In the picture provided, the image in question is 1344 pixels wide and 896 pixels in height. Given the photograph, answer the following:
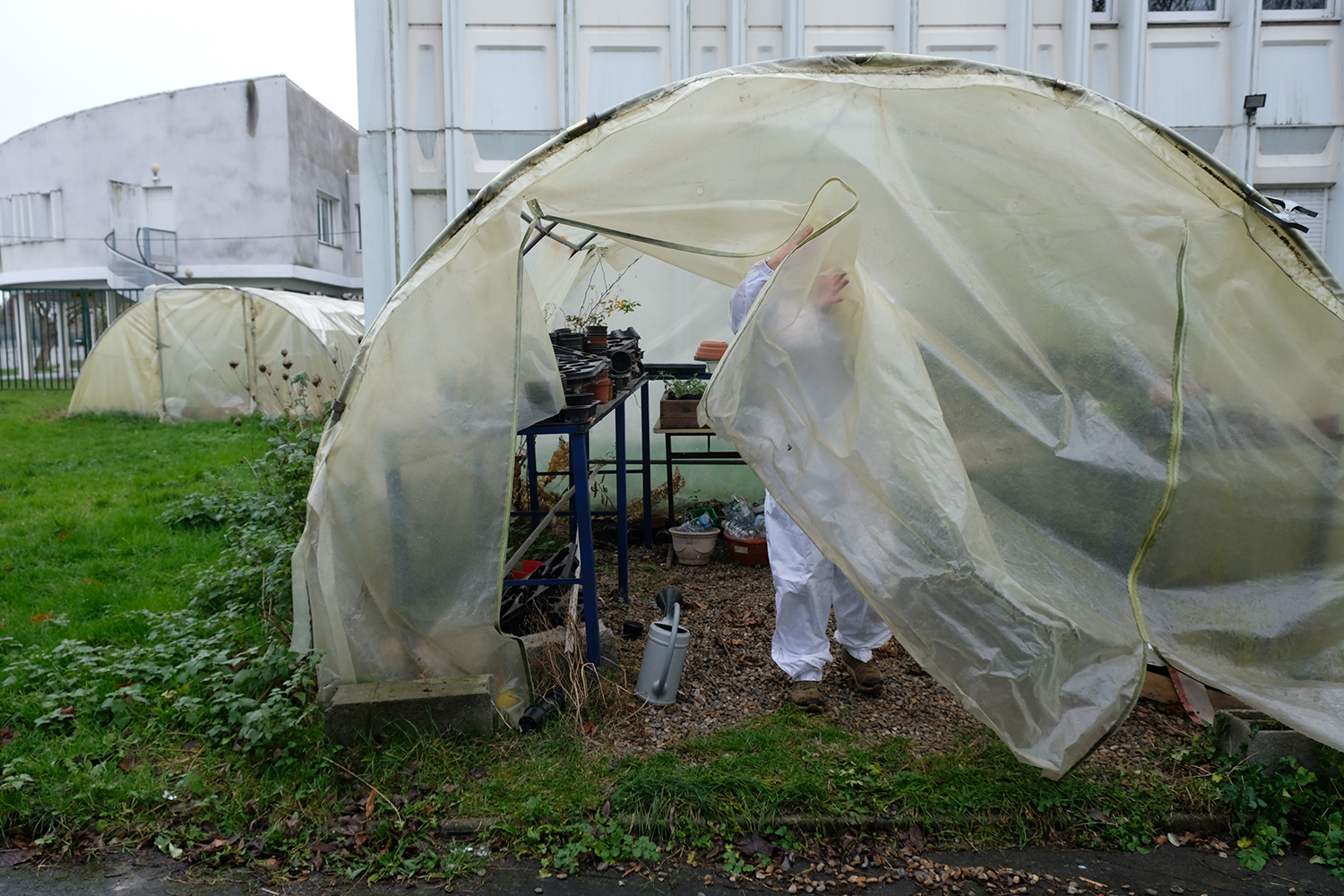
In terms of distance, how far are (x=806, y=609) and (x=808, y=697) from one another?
1.23 ft

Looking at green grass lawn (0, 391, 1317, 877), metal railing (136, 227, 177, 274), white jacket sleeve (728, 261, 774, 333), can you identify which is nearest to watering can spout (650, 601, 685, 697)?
green grass lawn (0, 391, 1317, 877)

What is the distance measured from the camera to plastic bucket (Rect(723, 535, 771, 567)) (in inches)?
234

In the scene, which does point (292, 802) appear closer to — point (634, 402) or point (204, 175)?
point (634, 402)

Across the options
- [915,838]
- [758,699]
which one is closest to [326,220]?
[758,699]

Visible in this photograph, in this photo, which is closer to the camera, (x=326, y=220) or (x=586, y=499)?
(x=586, y=499)

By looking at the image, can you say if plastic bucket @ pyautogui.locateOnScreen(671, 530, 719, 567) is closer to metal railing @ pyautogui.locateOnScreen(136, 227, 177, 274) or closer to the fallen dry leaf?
the fallen dry leaf

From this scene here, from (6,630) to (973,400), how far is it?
15.9ft

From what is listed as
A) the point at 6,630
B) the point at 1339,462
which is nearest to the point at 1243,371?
the point at 1339,462

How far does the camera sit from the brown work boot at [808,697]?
378cm

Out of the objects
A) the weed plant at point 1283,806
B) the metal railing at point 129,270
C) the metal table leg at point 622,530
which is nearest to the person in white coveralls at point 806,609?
the weed plant at point 1283,806

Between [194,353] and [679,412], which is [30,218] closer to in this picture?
[194,353]

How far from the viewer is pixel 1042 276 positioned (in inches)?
131

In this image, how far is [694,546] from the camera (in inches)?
239

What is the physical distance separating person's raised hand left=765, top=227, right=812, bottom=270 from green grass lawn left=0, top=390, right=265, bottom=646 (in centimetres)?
376
